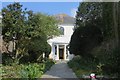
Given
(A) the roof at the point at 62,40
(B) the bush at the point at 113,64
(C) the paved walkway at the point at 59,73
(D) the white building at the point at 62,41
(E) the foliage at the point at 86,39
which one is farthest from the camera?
(A) the roof at the point at 62,40

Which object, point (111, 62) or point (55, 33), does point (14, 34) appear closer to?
point (111, 62)

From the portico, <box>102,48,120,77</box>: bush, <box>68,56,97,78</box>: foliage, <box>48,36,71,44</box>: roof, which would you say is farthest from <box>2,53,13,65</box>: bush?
<box>48,36,71,44</box>: roof

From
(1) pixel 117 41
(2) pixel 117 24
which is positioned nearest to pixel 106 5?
(2) pixel 117 24

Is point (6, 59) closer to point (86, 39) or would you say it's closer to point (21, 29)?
point (21, 29)

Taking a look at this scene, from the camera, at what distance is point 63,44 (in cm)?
4091

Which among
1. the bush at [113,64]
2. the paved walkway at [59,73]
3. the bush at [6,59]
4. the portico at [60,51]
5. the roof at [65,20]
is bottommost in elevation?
the portico at [60,51]

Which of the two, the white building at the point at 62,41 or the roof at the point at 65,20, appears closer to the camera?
the white building at the point at 62,41

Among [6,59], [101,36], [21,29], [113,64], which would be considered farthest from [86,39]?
[113,64]

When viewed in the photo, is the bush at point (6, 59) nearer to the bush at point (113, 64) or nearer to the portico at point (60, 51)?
the bush at point (113, 64)

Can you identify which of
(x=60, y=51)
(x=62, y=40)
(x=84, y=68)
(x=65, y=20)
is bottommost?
(x=60, y=51)

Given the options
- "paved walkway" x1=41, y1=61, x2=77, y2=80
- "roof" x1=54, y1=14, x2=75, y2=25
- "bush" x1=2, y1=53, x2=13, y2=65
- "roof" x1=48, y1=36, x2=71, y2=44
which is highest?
"roof" x1=54, y1=14, x2=75, y2=25

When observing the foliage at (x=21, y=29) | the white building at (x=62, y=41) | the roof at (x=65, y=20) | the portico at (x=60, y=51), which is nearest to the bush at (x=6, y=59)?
the foliage at (x=21, y=29)

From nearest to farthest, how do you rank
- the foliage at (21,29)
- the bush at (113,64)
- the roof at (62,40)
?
the bush at (113,64) → the foliage at (21,29) → the roof at (62,40)

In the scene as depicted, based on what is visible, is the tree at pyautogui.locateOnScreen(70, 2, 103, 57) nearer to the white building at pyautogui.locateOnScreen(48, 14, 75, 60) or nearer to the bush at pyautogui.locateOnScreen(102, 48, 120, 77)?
the bush at pyautogui.locateOnScreen(102, 48, 120, 77)
